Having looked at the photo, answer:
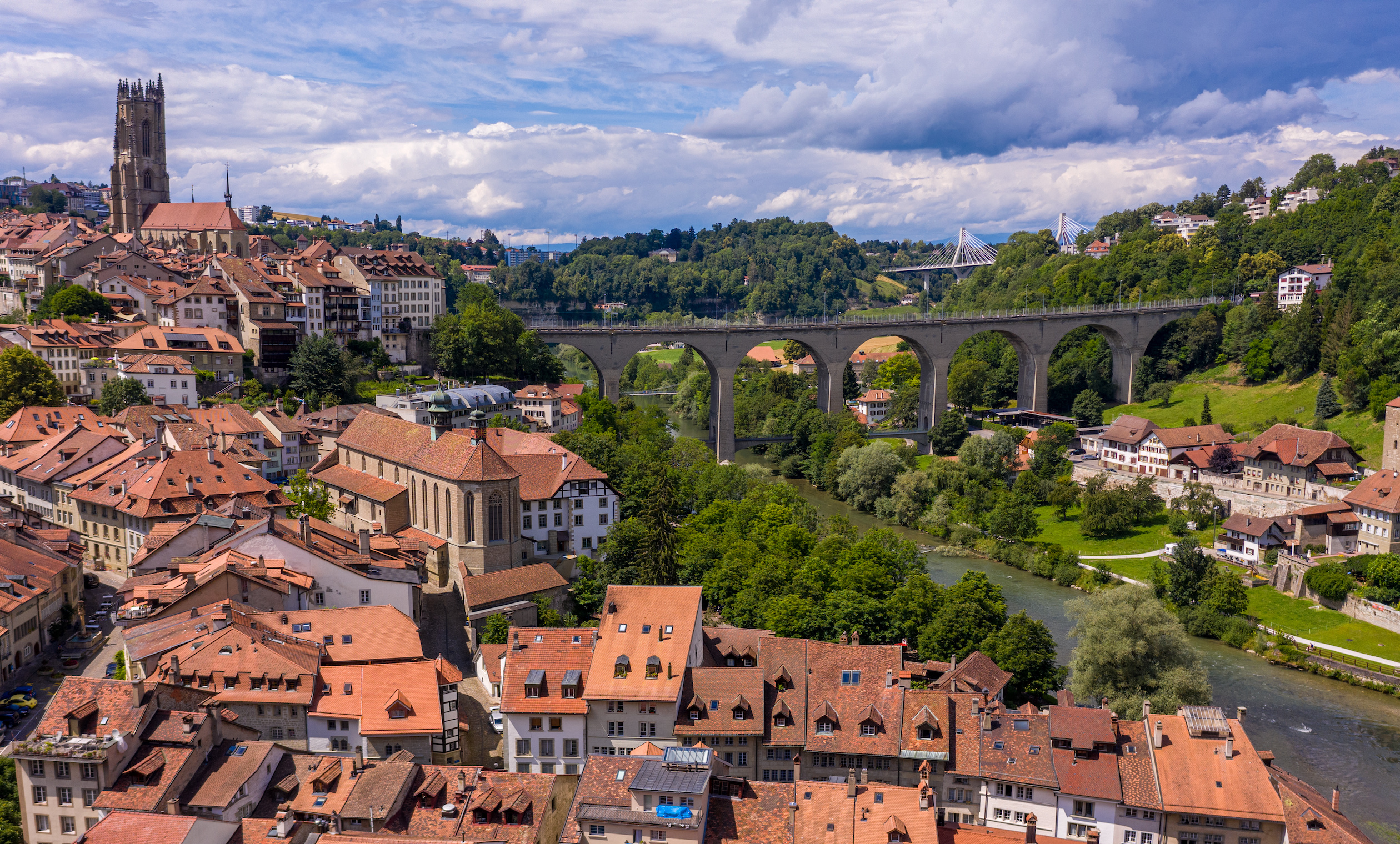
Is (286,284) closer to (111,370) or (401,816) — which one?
(111,370)

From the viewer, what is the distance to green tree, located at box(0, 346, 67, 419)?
64.2 meters

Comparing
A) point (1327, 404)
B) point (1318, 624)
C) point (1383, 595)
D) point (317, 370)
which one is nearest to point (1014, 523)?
point (1318, 624)

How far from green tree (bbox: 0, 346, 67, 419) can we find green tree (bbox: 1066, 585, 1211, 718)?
182ft

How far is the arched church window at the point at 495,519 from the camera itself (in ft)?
155

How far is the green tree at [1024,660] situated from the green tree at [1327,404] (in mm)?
50814

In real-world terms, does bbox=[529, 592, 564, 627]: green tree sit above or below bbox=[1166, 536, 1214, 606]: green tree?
above

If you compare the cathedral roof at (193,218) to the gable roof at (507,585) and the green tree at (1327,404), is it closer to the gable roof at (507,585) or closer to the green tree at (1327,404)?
the gable roof at (507,585)

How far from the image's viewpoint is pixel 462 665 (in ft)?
134

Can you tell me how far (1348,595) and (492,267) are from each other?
155558 mm

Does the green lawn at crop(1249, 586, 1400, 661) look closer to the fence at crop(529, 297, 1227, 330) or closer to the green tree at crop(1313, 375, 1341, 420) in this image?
the green tree at crop(1313, 375, 1341, 420)

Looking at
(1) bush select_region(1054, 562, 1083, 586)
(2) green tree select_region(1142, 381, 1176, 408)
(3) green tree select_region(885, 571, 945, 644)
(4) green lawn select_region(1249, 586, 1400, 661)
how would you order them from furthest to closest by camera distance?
1. (2) green tree select_region(1142, 381, 1176, 408)
2. (1) bush select_region(1054, 562, 1083, 586)
3. (4) green lawn select_region(1249, 586, 1400, 661)
4. (3) green tree select_region(885, 571, 945, 644)

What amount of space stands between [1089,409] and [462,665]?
245 feet

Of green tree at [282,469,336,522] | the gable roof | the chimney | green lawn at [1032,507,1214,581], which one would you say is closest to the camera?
the chimney

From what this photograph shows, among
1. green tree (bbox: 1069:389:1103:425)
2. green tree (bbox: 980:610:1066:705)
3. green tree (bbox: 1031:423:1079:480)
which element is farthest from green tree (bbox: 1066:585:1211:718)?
green tree (bbox: 1069:389:1103:425)
